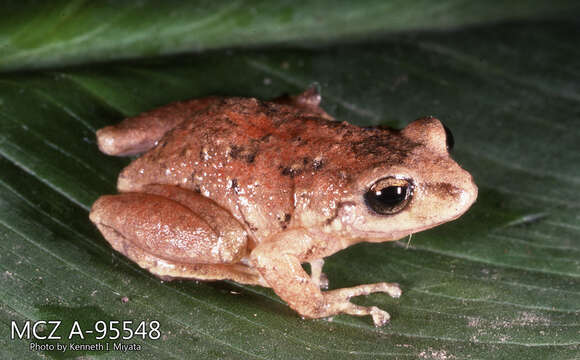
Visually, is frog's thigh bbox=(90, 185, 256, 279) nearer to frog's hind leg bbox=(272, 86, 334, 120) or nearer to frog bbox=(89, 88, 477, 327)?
frog bbox=(89, 88, 477, 327)

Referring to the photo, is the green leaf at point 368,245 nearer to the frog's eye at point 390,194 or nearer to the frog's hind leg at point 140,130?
the frog's hind leg at point 140,130

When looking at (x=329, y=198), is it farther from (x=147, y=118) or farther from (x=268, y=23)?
(x=268, y=23)

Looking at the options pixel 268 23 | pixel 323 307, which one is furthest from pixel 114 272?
pixel 268 23

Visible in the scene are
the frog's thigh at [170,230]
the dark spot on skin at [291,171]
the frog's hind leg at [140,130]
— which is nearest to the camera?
the frog's thigh at [170,230]

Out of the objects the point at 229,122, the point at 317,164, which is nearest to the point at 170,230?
the point at 229,122

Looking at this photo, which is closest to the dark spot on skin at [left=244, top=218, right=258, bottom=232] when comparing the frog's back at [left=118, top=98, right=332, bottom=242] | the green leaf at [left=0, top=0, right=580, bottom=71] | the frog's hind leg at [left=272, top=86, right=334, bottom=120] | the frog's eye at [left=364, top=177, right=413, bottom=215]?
the frog's back at [left=118, top=98, right=332, bottom=242]

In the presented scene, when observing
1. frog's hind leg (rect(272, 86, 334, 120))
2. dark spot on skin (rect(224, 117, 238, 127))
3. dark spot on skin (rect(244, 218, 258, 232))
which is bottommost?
dark spot on skin (rect(244, 218, 258, 232))

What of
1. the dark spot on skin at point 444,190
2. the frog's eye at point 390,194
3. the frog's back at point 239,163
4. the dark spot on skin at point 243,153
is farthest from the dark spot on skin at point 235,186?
the dark spot on skin at point 444,190
